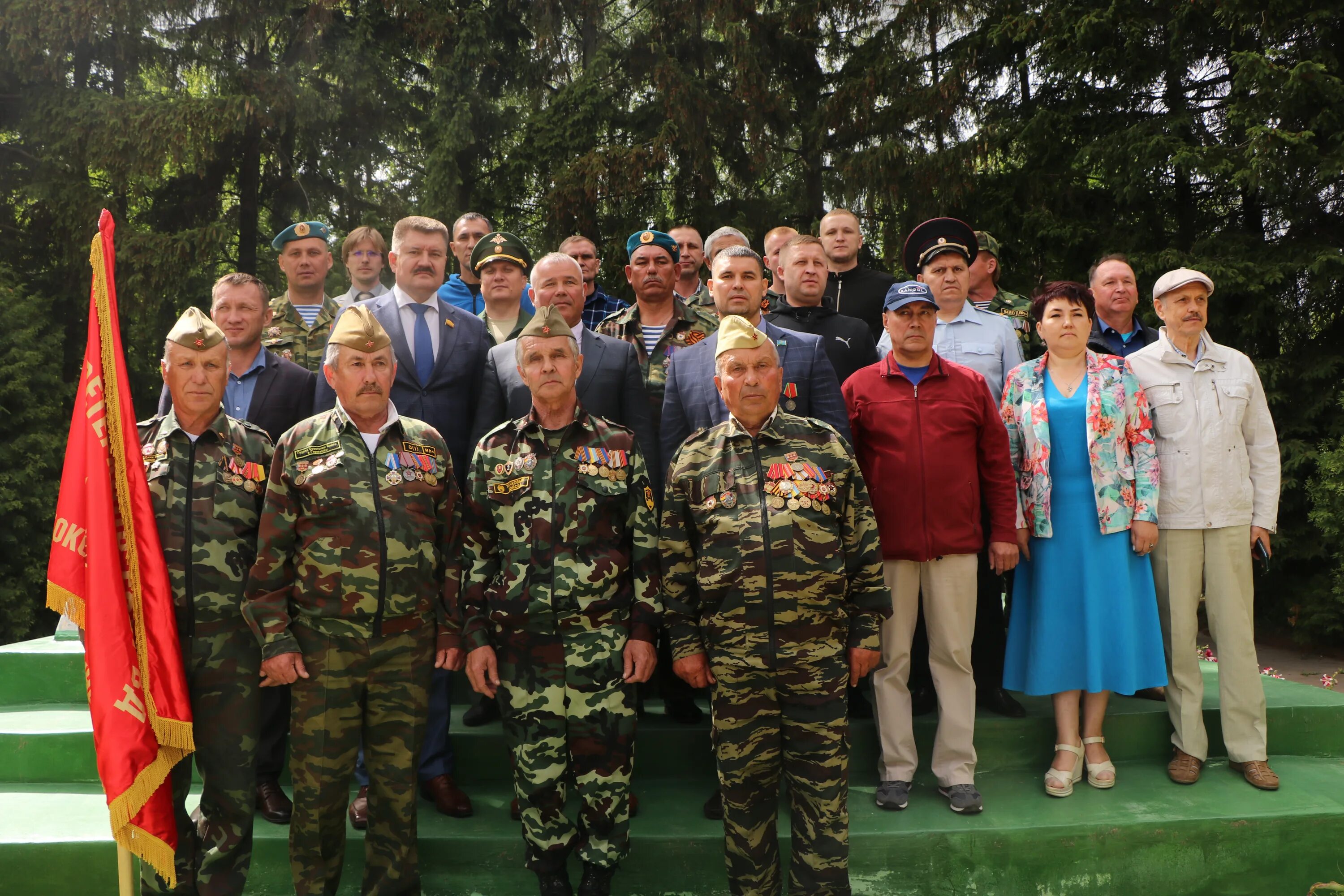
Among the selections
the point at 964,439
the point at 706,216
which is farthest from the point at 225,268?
the point at 964,439

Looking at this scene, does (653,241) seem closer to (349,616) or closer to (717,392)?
(717,392)

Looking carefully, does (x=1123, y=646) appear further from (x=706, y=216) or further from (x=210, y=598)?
(x=706, y=216)

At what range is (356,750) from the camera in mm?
3189

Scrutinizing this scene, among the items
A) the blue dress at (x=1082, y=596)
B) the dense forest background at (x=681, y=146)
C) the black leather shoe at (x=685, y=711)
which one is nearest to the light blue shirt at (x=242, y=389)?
the black leather shoe at (x=685, y=711)

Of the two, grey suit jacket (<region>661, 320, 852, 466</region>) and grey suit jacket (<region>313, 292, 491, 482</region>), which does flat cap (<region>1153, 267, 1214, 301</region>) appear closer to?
grey suit jacket (<region>661, 320, 852, 466</region>)

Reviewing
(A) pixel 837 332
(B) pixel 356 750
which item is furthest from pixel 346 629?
(A) pixel 837 332

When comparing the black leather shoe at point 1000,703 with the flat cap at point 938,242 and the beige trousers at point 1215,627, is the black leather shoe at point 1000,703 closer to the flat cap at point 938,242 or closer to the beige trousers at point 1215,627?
the beige trousers at point 1215,627

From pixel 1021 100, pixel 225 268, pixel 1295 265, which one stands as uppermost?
pixel 1021 100

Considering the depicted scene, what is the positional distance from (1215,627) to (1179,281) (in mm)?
1579

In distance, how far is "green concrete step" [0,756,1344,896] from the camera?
11.9 feet

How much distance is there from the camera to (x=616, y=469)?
3.38m

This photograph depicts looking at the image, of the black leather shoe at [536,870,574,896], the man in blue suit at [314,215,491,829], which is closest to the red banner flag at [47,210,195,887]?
the man in blue suit at [314,215,491,829]

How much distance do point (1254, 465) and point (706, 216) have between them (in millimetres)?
8067

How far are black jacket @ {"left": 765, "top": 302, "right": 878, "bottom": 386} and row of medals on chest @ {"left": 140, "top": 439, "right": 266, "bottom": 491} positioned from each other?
2.44 meters
